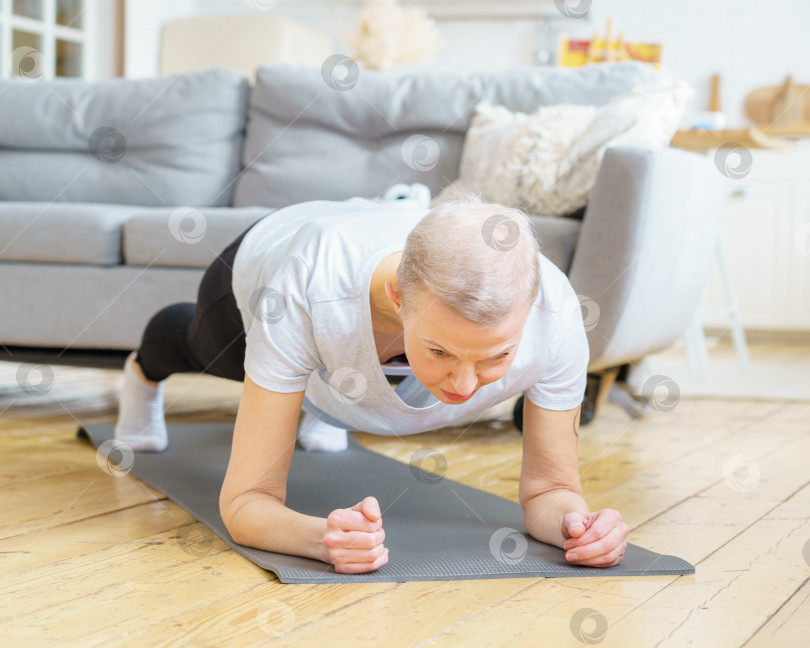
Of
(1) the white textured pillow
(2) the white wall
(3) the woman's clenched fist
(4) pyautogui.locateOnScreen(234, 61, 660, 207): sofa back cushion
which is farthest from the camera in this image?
(2) the white wall

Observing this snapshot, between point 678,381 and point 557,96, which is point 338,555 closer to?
point 557,96

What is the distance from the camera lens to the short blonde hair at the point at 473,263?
865 millimetres

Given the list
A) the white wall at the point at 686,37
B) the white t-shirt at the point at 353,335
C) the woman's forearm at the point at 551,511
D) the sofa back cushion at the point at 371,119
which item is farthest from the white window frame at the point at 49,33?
the woman's forearm at the point at 551,511

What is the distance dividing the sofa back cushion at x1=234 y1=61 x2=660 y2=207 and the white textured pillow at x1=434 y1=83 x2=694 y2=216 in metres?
0.25

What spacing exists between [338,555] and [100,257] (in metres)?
1.27

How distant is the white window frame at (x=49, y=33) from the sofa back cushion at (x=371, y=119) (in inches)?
79.3

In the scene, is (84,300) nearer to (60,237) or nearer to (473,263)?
(60,237)

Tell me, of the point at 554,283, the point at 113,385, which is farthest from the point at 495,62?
the point at 554,283

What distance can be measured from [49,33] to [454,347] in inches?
168

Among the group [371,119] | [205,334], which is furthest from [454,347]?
[371,119]

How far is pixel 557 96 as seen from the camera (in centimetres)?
231

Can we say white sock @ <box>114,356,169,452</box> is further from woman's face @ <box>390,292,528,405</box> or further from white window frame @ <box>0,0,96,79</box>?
white window frame @ <box>0,0,96,79</box>

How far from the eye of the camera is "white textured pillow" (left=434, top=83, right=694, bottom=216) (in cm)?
184

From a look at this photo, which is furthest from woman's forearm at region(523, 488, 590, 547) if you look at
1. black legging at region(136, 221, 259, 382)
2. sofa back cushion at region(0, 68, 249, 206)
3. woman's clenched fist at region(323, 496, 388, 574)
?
sofa back cushion at region(0, 68, 249, 206)
